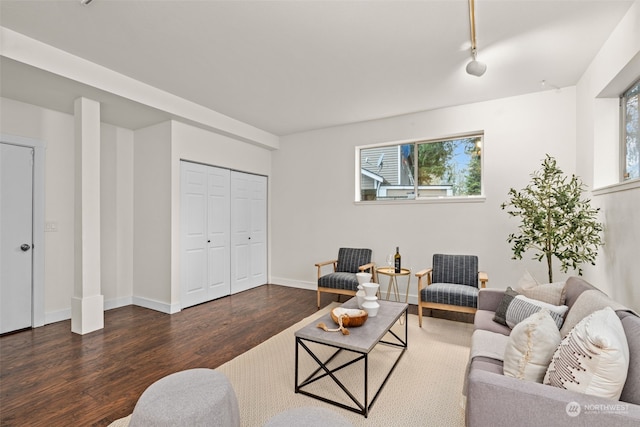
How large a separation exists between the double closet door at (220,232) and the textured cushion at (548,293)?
157 inches

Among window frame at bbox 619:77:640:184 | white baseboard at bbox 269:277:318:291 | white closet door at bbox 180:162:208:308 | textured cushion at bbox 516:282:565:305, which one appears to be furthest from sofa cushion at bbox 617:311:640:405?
white closet door at bbox 180:162:208:308

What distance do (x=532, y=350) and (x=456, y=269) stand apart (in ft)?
7.99

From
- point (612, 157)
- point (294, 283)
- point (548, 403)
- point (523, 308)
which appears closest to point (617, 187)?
point (612, 157)

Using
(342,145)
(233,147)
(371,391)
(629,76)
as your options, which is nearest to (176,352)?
(371,391)

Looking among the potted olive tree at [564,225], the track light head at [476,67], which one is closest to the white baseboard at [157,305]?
the potted olive tree at [564,225]

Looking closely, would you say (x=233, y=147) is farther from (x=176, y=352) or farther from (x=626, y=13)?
(x=626, y=13)

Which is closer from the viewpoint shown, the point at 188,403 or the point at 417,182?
the point at 188,403

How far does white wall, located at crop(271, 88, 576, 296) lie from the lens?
3.74 meters

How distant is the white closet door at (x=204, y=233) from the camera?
4262mm

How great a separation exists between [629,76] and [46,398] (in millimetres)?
5152

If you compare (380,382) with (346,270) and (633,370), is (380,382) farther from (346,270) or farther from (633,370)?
(346,270)

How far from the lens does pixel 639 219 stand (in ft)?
7.03

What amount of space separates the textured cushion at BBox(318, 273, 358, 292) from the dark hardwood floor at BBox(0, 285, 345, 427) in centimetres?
41

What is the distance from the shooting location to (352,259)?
463cm
